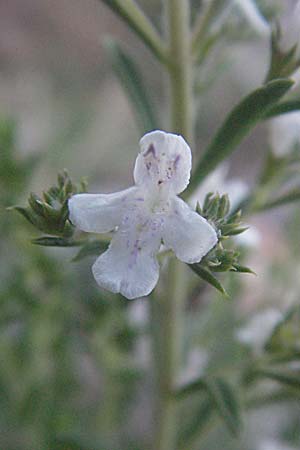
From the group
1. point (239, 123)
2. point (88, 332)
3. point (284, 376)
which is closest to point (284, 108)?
point (239, 123)

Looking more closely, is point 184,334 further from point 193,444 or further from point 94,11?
point 94,11

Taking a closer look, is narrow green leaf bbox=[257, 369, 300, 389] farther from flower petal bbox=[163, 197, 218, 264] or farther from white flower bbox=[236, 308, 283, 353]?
flower petal bbox=[163, 197, 218, 264]

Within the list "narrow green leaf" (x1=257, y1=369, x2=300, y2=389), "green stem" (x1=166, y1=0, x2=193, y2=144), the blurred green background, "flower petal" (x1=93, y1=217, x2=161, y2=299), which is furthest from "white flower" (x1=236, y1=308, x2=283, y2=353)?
"flower petal" (x1=93, y1=217, x2=161, y2=299)

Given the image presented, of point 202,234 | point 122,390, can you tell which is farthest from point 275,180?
point 122,390

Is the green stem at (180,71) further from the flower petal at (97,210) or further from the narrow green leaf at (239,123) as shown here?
the flower petal at (97,210)

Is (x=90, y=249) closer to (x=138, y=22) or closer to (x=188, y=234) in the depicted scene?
(x=188, y=234)
